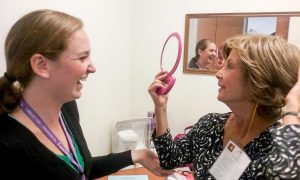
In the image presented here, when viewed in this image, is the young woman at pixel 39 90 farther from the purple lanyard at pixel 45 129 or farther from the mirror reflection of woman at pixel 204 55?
the mirror reflection of woman at pixel 204 55

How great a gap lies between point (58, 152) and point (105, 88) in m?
1.21

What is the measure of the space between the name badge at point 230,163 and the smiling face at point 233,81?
0.58ft

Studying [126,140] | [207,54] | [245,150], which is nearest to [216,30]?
[207,54]

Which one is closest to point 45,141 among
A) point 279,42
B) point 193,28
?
point 279,42

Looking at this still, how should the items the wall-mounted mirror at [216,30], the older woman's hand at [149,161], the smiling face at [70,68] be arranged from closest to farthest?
the smiling face at [70,68], the older woman's hand at [149,161], the wall-mounted mirror at [216,30]

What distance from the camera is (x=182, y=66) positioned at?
237 cm

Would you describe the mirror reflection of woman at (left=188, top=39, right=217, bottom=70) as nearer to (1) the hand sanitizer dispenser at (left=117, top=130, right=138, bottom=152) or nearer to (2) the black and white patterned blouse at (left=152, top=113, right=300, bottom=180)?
(1) the hand sanitizer dispenser at (left=117, top=130, right=138, bottom=152)

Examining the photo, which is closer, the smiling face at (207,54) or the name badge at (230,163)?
the name badge at (230,163)

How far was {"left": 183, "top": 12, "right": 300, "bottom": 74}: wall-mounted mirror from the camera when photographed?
200 centimetres

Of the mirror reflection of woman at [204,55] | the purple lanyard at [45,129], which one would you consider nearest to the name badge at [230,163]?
the purple lanyard at [45,129]

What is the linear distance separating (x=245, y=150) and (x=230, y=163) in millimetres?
75

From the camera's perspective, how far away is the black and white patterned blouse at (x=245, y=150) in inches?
35.6

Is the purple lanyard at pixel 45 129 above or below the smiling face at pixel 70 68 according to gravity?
below

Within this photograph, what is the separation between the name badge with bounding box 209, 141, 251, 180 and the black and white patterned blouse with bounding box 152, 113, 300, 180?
20 mm
